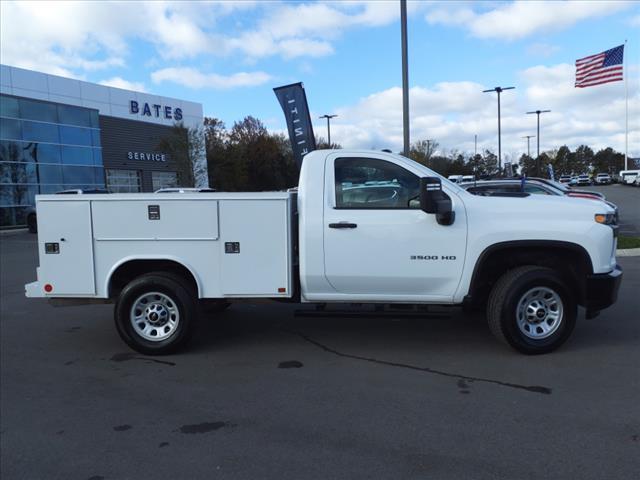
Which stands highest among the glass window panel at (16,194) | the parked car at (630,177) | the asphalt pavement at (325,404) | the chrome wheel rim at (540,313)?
the parked car at (630,177)

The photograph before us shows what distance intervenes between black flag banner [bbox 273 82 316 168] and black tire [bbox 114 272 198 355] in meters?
7.43

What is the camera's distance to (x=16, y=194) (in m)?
30.9

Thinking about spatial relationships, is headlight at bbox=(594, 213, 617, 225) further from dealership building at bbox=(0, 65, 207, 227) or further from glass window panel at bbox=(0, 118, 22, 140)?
glass window panel at bbox=(0, 118, 22, 140)

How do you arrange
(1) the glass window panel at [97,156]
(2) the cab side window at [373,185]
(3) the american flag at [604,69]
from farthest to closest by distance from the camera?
(1) the glass window panel at [97,156] → (3) the american flag at [604,69] → (2) the cab side window at [373,185]

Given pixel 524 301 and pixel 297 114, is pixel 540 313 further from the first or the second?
pixel 297 114

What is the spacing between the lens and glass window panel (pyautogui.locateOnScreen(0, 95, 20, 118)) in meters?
30.4

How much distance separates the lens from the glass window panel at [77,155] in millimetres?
34531

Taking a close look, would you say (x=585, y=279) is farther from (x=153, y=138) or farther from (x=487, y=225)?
(x=153, y=138)

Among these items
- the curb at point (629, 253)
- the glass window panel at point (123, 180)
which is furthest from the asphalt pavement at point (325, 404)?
the glass window panel at point (123, 180)

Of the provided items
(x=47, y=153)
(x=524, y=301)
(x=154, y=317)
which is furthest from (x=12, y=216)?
(x=524, y=301)

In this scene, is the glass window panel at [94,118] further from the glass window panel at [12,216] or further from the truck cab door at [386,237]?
the truck cab door at [386,237]

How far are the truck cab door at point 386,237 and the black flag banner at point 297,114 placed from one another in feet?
23.9

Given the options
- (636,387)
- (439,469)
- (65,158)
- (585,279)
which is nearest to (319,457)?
(439,469)

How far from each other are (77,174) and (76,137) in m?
2.40
